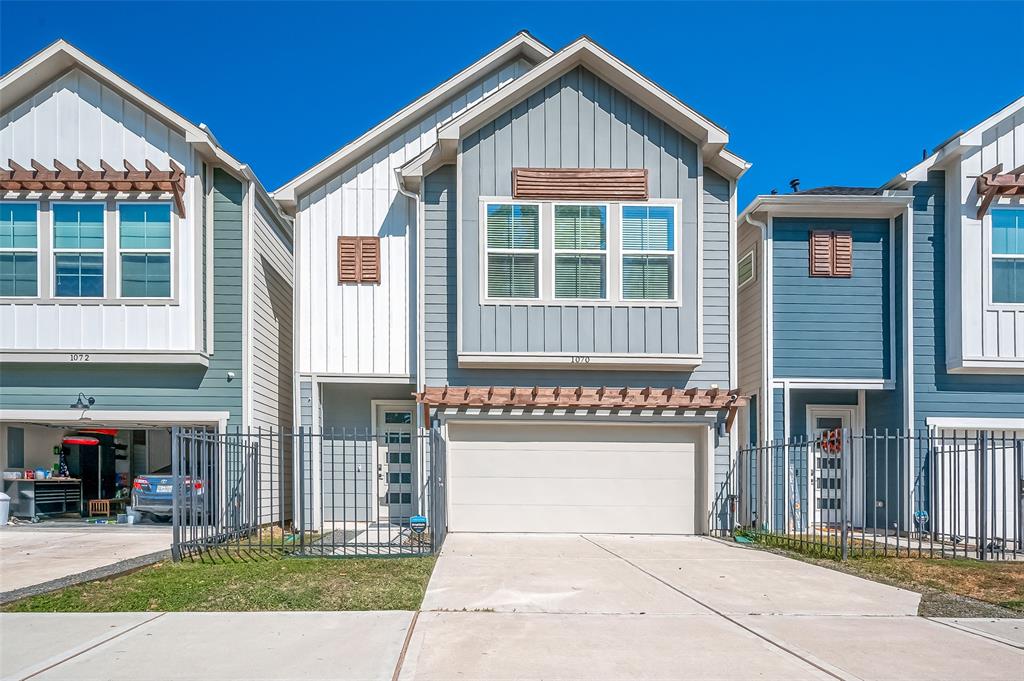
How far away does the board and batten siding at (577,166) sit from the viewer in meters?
12.9

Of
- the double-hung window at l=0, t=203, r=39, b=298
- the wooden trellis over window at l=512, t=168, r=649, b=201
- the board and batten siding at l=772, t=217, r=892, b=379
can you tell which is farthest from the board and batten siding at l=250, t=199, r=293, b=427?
the board and batten siding at l=772, t=217, r=892, b=379

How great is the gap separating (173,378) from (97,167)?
359 cm

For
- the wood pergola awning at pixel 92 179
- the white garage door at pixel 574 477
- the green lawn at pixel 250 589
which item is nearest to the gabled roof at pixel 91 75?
the wood pergola awning at pixel 92 179

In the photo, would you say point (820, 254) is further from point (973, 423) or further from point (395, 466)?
point (395, 466)

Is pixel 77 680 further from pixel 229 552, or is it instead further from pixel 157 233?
pixel 157 233

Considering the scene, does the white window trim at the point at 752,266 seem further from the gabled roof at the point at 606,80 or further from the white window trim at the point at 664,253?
the white window trim at the point at 664,253

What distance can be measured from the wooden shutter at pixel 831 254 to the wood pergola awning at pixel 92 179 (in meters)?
10.5

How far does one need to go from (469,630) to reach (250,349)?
8.67 metres

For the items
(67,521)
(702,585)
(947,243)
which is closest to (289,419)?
(67,521)

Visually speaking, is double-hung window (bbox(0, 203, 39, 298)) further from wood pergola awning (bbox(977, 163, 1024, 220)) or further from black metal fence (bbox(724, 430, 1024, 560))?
wood pergola awning (bbox(977, 163, 1024, 220))

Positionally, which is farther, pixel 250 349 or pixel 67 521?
pixel 67 521

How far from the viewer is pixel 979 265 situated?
13.6 m

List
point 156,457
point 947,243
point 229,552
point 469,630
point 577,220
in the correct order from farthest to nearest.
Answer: point 156,457
point 947,243
point 577,220
point 229,552
point 469,630

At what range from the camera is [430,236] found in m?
13.4
